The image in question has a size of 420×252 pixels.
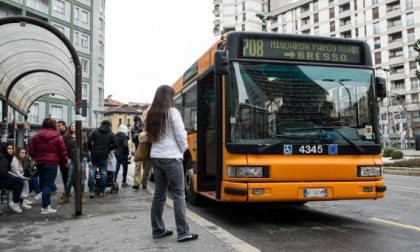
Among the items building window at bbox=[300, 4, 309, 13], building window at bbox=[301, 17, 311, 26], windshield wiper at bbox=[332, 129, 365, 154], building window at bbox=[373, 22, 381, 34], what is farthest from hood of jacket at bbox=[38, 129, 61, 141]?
building window at bbox=[300, 4, 309, 13]

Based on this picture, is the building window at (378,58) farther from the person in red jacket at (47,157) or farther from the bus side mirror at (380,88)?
the person in red jacket at (47,157)

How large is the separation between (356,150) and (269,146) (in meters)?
1.36

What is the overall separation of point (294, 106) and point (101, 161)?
5.37m

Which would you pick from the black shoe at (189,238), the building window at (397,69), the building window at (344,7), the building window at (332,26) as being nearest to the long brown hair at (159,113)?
the black shoe at (189,238)

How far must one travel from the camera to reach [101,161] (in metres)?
10.5

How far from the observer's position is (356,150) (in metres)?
6.86

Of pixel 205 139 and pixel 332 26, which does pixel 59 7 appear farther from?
pixel 205 139

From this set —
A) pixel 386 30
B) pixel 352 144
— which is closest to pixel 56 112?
pixel 352 144

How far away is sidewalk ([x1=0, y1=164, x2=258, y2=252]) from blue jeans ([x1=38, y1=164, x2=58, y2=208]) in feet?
0.90

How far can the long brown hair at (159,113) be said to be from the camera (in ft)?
18.6

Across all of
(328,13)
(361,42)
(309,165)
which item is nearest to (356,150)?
(309,165)

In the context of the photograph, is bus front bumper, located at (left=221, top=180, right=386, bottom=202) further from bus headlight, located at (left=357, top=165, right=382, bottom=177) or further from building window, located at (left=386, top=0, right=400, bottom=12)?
building window, located at (left=386, top=0, right=400, bottom=12)

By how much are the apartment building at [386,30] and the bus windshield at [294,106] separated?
2371 inches

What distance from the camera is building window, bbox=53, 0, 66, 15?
177 feet
